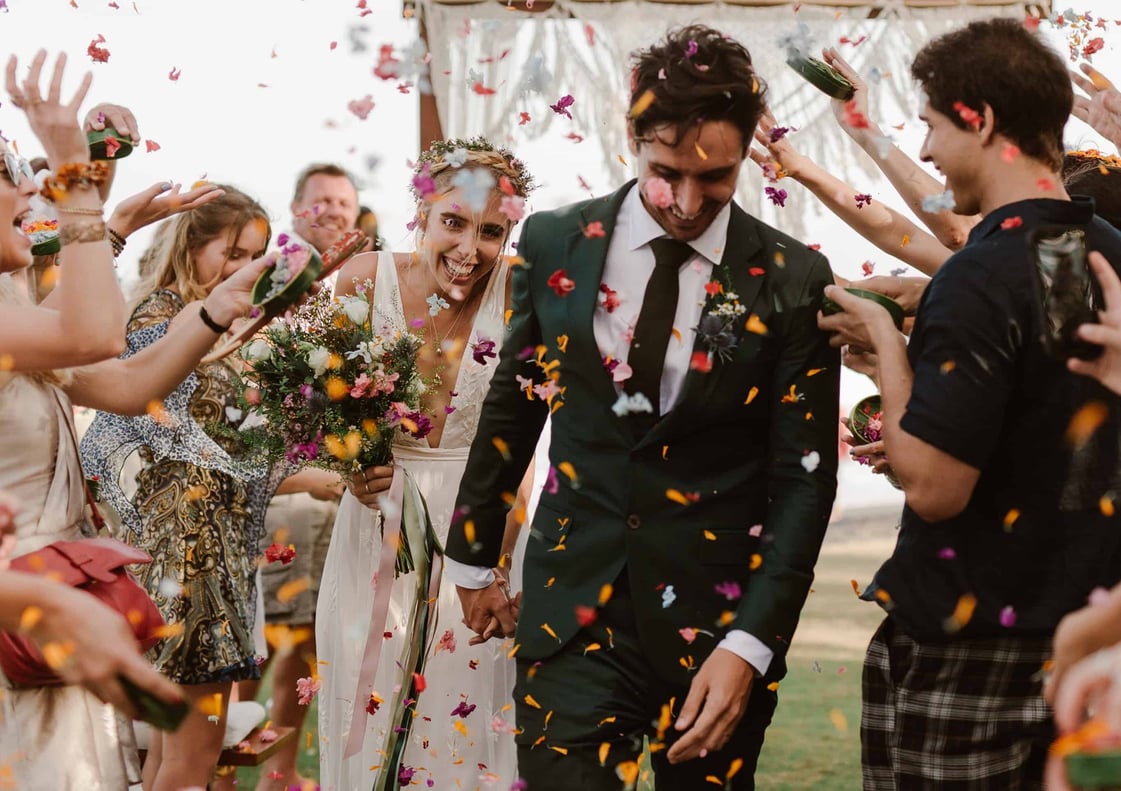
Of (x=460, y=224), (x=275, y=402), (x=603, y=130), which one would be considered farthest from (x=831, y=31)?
(x=275, y=402)

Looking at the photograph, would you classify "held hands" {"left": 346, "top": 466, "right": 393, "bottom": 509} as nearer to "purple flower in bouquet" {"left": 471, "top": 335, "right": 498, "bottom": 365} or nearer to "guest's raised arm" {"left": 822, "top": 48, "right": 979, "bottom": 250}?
"purple flower in bouquet" {"left": 471, "top": 335, "right": 498, "bottom": 365}

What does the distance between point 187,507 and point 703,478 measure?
234cm

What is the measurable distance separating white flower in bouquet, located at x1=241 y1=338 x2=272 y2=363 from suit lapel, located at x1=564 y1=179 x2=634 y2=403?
1338 millimetres

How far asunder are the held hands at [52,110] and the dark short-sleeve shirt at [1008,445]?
5.60 feet

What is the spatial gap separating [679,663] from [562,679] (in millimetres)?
261

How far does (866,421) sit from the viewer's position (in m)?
3.96

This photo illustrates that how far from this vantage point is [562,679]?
122 inches

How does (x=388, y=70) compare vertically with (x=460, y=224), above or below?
above

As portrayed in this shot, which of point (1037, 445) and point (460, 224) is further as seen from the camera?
point (460, 224)

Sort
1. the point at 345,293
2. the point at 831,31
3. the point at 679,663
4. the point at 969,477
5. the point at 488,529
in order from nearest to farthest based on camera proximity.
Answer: the point at 969,477 → the point at 679,663 → the point at 488,529 → the point at 345,293 → the point at 831,31

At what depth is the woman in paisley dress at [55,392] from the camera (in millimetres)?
2738

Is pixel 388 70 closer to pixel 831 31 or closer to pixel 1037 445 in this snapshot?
pixel 1037 445

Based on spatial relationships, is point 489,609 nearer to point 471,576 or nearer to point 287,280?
point 471,576

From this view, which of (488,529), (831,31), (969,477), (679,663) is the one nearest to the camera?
(969,477)
